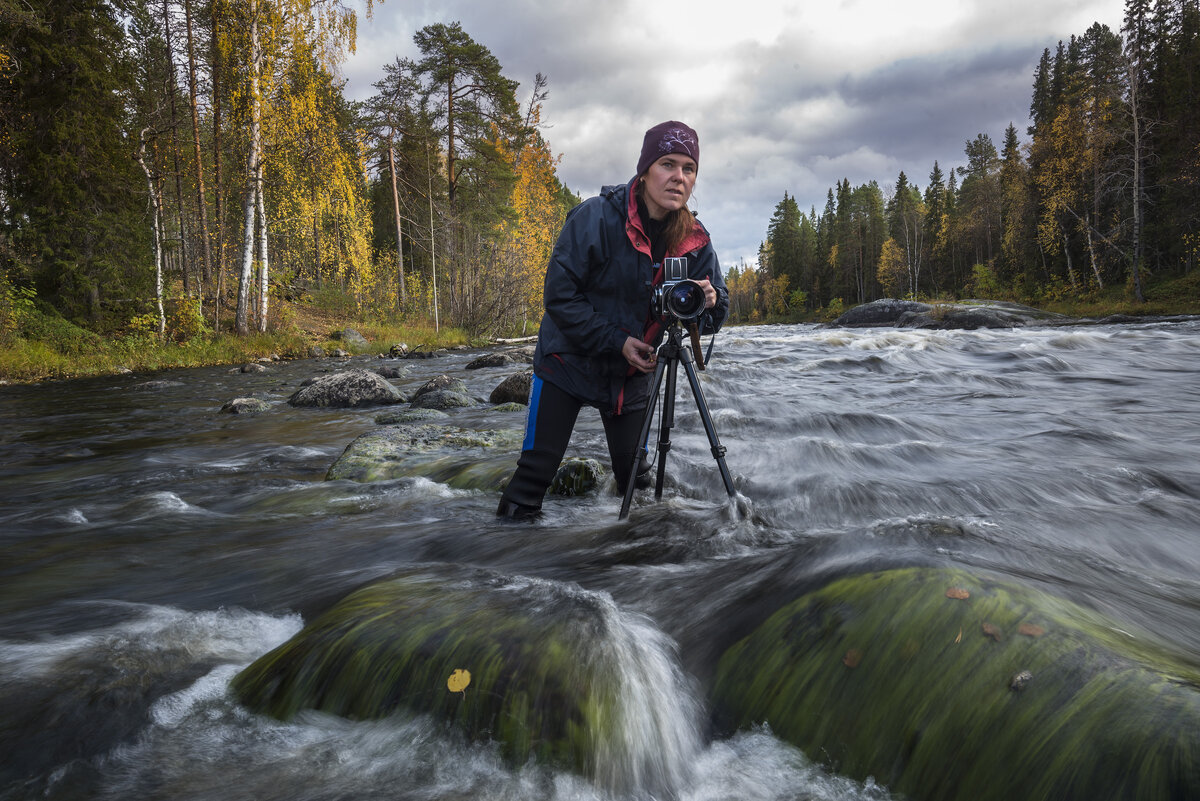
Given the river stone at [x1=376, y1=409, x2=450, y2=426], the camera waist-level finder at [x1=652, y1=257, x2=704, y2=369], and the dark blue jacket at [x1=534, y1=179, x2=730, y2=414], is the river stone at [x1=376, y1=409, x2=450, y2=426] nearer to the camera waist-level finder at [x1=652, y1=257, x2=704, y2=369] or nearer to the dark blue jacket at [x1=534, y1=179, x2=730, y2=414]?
the dark blue jacket at [x1=534, y1=179, x2=730, y2=414]

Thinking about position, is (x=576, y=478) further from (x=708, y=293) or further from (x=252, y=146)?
(x=252, y=146)

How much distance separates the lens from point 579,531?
399 cm

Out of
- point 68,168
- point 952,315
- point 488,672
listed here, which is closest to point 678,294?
point 488,672

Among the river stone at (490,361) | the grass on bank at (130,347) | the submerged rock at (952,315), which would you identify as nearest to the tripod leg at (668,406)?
the river stone at (490,361)

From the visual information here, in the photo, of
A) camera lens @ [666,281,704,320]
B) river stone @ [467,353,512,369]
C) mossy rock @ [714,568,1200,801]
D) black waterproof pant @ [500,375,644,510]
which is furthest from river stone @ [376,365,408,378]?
mossy rock @ [714,568,1200,801]

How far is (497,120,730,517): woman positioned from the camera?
3.30 m

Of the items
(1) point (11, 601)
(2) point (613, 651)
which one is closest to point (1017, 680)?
(2) point (613, 651)

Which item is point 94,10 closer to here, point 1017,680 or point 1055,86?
point 1017,680

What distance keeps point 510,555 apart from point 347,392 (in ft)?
24.4

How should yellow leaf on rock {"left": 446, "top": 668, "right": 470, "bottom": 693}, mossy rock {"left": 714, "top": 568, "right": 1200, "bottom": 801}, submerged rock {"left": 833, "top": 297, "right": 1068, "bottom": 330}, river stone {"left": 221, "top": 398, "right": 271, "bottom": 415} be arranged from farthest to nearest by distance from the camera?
submerged rock {"left": 833, "top": 297, "right": 1068, "bottom": 330}, river stone {"left": 221, "top": 398, "right": 271, "bottom": 415}, yellow leaf on rock {"left": 446, "top": 668, "right": 470, "bottom": 693}, mossy rock {"left": 714, "top": 568, "right": 1200, "bottom": 801}

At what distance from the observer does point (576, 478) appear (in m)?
4.95

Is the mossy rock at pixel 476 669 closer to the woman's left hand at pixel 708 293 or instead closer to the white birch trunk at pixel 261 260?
the woman's left hand at pixel 708 293

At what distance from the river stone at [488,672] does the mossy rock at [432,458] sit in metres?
2.53

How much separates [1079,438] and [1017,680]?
568 cm
